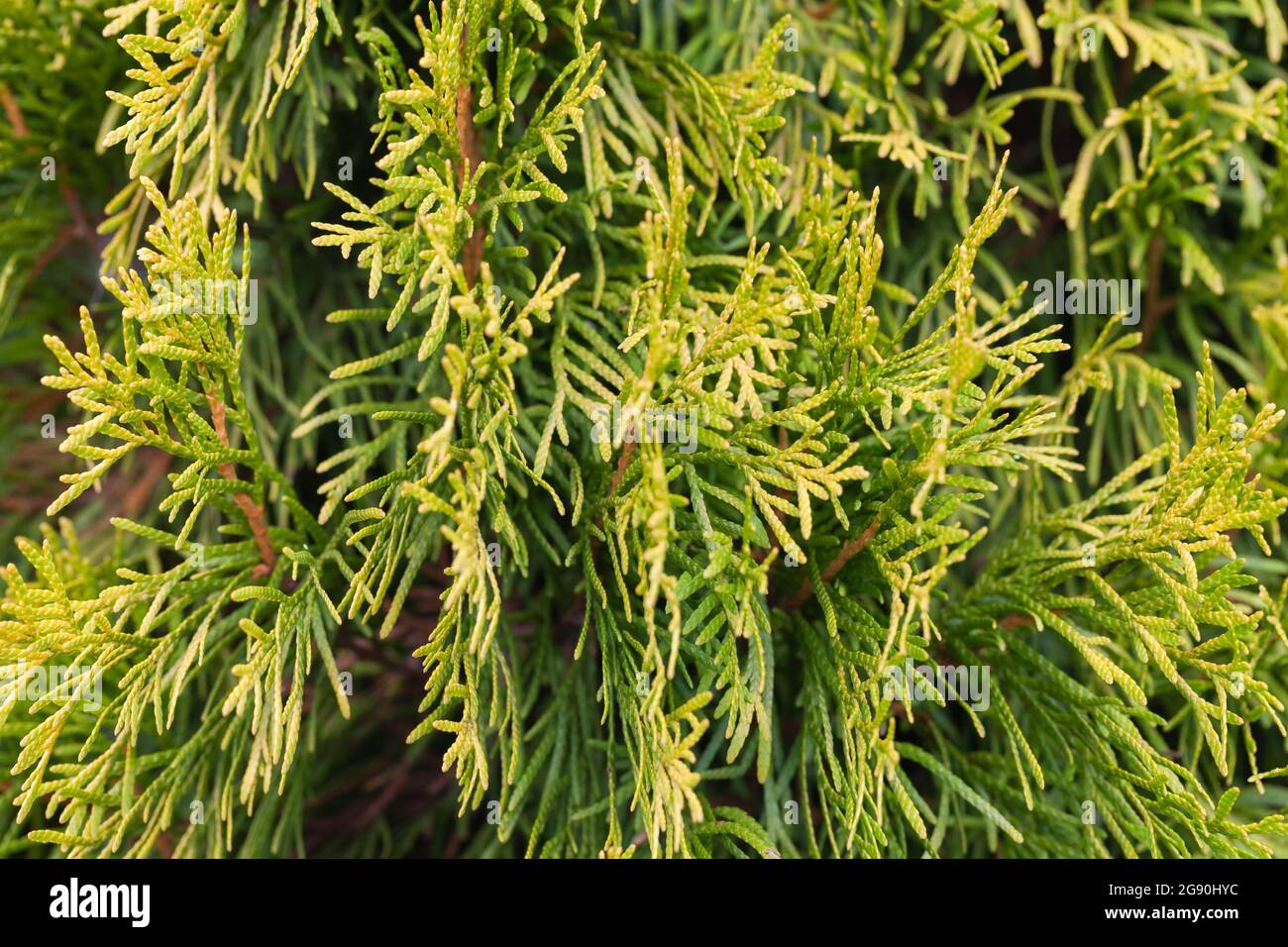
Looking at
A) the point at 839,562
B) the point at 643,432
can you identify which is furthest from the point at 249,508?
the point at 839,562

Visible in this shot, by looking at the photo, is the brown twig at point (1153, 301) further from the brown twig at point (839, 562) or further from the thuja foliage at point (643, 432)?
the brown twig at point (839, 562)

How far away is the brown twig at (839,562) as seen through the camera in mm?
1514

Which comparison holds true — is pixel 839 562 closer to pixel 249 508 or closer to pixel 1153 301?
pixel 249 508

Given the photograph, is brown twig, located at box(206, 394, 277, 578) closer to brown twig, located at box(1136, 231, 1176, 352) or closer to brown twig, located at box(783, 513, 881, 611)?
brown twig, located at box(783, 513, 881, 611)

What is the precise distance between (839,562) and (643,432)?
455 millimetres

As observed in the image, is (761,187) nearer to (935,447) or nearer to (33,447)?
(935,447)

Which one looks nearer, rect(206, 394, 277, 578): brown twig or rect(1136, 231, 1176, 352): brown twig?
rect(206, 394, 277, 578): brown twig

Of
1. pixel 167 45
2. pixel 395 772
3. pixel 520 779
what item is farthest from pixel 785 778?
pixel 167 45

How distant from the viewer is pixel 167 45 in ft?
4.79

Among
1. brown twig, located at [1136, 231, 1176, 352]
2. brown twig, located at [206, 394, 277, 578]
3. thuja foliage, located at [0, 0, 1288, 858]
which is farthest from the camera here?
brown twig, located at [1136, 231, 1176, 352]

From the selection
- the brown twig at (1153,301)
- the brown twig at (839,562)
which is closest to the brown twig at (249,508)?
the brown twig at (839,562)

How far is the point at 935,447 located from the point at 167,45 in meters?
1.26

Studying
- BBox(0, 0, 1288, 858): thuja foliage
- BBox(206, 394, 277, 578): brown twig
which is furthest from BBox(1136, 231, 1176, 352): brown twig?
BBox(206, 394, 277, 578): brown twig

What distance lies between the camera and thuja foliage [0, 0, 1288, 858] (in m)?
1.43
